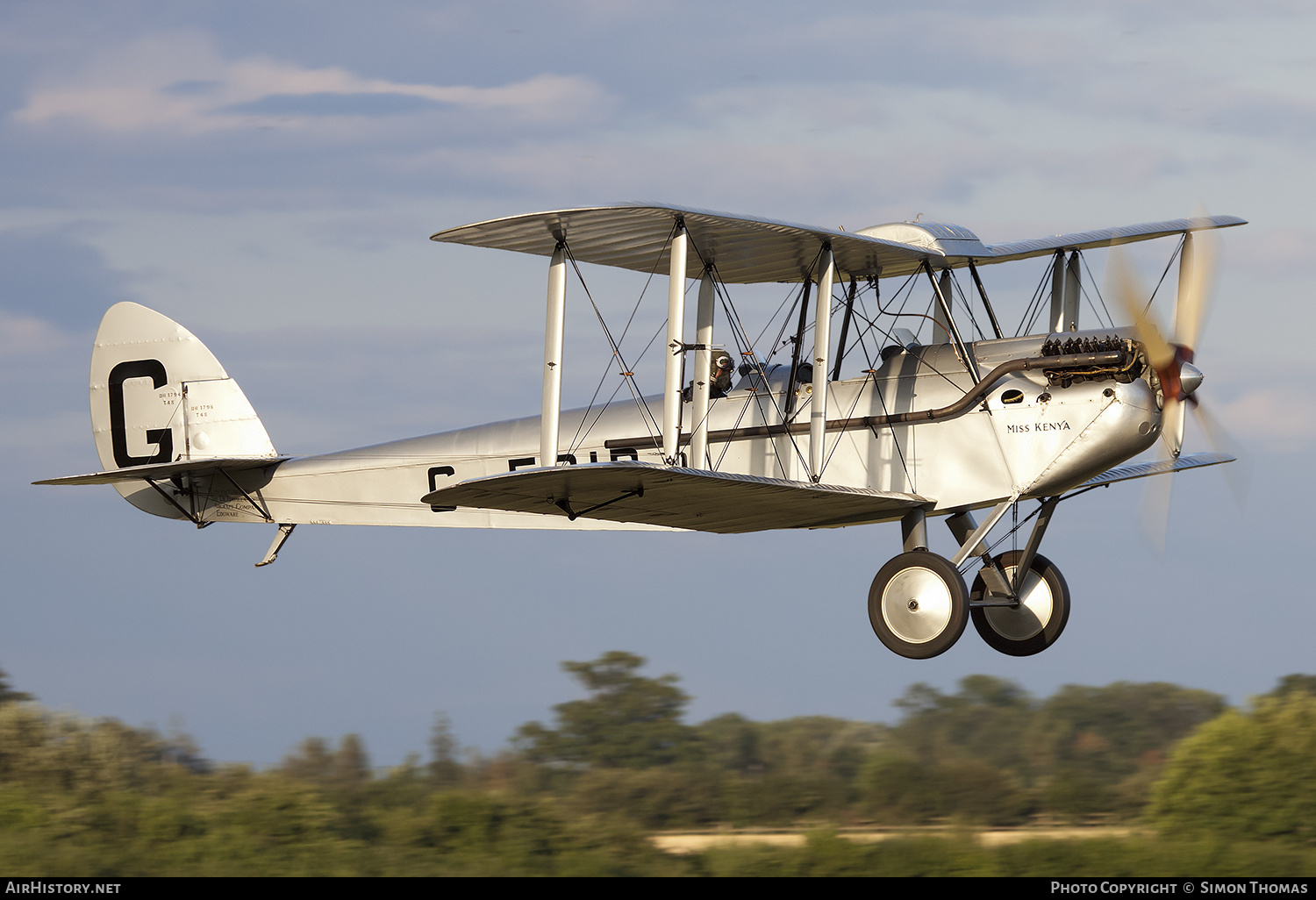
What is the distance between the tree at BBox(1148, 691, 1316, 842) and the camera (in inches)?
583

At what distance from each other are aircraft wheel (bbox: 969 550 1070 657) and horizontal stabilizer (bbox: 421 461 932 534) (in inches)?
55.6

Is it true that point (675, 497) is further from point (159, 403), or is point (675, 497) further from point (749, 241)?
point (159, 403)

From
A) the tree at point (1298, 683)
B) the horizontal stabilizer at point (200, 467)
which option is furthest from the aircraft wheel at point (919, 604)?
the tree at point (1298, 683)

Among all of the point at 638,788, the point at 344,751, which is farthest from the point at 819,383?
the point at 344,751

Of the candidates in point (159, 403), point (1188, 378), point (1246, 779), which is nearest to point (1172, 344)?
point (1188, 378)

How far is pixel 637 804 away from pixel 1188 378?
7703 millimetres

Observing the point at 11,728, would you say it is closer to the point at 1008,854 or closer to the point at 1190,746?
the point at 1008,854

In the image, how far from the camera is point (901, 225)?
11.8 m

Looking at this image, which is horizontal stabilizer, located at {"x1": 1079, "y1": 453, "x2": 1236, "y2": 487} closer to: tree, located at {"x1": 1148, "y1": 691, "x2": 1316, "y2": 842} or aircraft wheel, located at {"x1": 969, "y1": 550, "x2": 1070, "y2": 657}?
aircraft wheel, located at {"x1": 969, "y1": 550, "x2": 1070, "y2": 657}

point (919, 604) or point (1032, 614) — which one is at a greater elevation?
point (919, 604)

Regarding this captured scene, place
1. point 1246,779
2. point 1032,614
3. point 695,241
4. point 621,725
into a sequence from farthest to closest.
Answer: point 621,725 → point 1246,779 → point 1032,614 → point 695,241

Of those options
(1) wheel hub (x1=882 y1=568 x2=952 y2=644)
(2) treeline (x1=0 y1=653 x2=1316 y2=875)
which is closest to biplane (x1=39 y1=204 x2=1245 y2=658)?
(1) wheel hub (x1=882 y1=568 x2=952 y2=644)

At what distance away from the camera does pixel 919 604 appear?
10750mm

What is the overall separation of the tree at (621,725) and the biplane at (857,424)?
9.29 m
